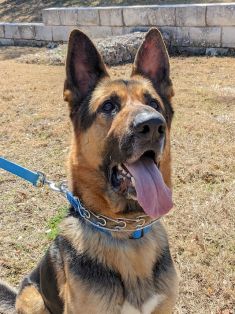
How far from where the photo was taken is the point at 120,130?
8.98 feet

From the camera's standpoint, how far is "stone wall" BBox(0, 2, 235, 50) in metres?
11.3

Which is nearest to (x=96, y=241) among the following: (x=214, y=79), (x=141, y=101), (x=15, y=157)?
(x=141, y=101)

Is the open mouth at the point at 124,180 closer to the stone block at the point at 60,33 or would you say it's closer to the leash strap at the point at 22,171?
the leash strap at the point at 22,171

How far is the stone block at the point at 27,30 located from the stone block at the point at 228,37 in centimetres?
676

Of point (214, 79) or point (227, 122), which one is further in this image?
point (214, 79)

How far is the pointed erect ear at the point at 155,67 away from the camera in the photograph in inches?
127

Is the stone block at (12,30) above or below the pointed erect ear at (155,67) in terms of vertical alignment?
below

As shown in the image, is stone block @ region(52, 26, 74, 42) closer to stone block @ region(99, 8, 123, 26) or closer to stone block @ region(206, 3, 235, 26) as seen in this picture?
stone block @ region(99, 8, 123, 26)

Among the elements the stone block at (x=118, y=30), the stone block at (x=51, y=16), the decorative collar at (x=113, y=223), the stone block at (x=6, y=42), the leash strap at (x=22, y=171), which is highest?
the leash strap at (x=22, y=171)

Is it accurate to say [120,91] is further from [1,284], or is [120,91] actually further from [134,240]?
[1,284]

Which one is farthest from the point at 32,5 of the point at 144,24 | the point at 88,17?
the point at 144,24

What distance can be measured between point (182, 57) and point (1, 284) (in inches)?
363

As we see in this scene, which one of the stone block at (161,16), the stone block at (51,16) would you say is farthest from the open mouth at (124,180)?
the stone block at (51,16)

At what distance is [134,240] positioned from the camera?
3029mm
